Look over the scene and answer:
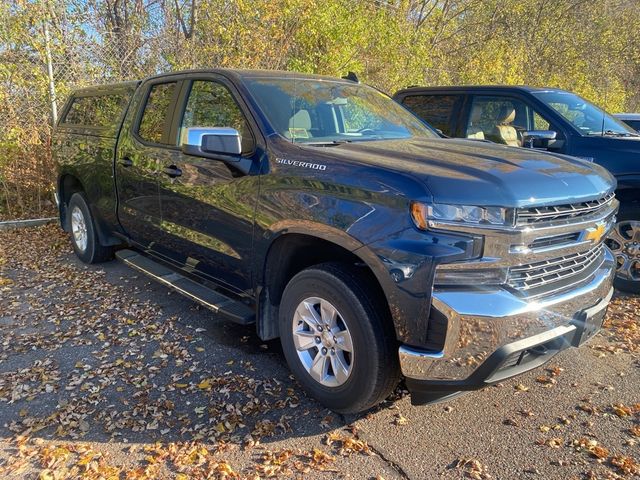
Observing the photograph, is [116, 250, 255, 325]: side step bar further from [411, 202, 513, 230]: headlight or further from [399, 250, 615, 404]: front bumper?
[411, 202, 513, 230]: headlight

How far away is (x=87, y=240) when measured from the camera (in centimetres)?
562

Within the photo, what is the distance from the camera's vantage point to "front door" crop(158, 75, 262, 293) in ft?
11.0

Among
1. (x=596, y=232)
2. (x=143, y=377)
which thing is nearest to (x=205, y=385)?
(x=143, y=377)

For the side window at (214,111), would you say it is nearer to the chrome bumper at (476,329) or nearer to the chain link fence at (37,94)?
the chrome bumper at (476,329)

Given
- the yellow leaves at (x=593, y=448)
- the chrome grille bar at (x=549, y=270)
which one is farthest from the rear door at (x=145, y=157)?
the yellow leaves at (x=593, y=448)

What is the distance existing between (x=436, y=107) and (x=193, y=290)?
163 inches

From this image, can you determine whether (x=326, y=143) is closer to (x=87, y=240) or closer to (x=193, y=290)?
(x=193, y=290)

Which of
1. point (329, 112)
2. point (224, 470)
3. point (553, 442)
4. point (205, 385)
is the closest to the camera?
point (224, 470)

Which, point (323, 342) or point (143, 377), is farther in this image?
point (143, 377)

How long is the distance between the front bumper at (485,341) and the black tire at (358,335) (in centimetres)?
18

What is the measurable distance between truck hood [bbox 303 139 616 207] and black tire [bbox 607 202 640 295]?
1.92 m

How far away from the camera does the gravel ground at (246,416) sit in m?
2.61

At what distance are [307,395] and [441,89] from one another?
15.4 feet

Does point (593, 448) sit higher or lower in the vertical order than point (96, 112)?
lower
